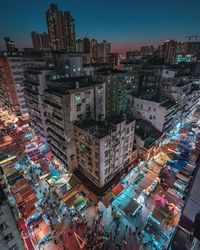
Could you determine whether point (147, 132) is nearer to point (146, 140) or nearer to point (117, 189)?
point (146, 140)

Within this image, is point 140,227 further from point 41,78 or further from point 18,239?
point 41,78

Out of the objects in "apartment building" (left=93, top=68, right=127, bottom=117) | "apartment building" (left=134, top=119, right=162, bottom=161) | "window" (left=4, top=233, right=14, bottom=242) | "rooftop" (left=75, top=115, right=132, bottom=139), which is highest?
"apartment building" (left=93, top=68, right=127, bottom=117)

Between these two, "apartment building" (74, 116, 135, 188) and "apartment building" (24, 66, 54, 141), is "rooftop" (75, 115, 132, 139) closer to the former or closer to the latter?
"apartment building" (74, 116, 135, 188)

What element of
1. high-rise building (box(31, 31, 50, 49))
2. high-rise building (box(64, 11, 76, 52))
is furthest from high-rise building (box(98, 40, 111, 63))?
high-rise building (box(31, 31, 50, 49))

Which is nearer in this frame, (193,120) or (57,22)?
(193,120)

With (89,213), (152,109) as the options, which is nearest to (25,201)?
(89,213)

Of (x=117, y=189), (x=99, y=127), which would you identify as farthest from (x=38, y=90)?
(x=117, y=189)
